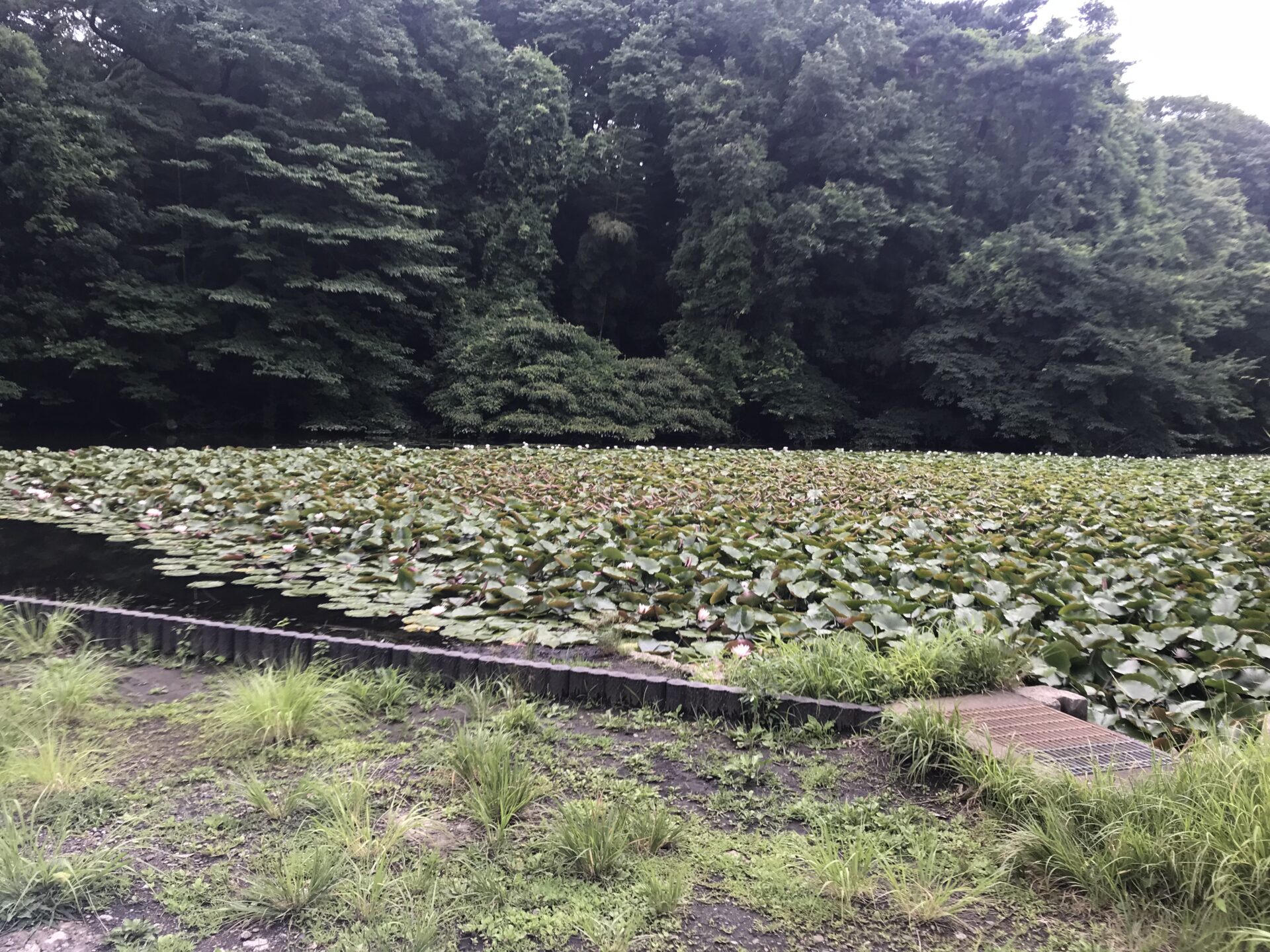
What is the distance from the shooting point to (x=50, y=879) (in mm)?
1360

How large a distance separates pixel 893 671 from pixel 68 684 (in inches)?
101

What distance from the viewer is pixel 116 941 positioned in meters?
1.24

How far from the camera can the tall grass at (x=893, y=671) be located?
2.15m

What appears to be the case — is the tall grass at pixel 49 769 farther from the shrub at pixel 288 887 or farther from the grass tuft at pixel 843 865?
the grass tuft at pixel 843 865

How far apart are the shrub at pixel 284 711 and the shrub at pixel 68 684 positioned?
0.39m

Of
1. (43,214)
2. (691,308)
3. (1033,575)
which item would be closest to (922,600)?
(1033,575)

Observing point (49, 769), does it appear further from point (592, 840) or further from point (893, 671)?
point (893, 671)

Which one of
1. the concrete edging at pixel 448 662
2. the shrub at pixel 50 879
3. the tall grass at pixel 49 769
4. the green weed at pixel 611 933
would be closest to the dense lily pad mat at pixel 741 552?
the concrete edging at pixel 448 662

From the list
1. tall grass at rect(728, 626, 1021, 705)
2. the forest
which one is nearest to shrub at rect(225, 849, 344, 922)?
tall grass at rect(728, 626, 1021, 705)

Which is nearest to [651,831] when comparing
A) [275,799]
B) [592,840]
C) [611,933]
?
[592,840]

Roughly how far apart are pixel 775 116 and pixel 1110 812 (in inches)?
676

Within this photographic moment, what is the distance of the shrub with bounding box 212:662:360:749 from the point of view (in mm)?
1999

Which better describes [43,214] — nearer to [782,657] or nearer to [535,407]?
[535,407]

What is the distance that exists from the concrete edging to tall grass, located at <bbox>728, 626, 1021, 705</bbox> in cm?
6
